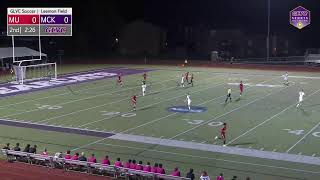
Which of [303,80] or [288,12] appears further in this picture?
[288,12]

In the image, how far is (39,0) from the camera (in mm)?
63125

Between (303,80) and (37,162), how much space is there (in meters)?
30.4

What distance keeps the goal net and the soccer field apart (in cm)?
353

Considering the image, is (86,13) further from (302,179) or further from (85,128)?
(302,179)

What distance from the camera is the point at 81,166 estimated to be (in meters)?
16.5

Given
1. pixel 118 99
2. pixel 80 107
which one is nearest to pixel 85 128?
pixel 80 107

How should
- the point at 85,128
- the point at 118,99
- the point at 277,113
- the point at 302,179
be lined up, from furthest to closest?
the point at 118,99
the point at 277,113
the point at 85,128
the point at 302,179

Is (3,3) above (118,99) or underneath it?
above

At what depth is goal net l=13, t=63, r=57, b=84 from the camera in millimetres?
40031
